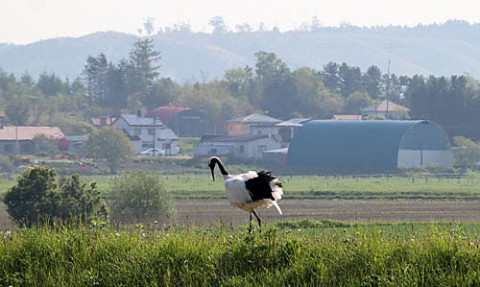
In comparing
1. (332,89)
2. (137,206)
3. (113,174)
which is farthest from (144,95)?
(137,206)

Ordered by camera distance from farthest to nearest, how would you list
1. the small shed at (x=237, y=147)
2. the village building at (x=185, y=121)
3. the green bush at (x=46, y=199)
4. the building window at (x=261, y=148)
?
the village building at (x=185, y=121) < the building window at (x=261, y=148) < the small shed at (x=237, y=147) < the green bush at (x=46, y=199)

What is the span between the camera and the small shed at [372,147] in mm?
96812

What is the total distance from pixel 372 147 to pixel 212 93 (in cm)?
6483

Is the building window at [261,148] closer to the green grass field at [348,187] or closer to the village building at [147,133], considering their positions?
the village building at [147,133]

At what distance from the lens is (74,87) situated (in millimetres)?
186750

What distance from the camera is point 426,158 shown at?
10019 centimetres

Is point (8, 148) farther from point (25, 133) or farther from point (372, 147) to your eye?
point (372, 147)

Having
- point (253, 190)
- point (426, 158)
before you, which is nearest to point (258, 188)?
point (253, 190)

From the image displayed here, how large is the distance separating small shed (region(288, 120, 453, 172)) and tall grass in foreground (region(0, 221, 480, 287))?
3208 inches

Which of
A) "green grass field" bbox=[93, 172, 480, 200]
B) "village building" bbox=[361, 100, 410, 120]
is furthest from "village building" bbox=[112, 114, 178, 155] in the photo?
"green grass field" bbox=[93, 172, 480, 200]

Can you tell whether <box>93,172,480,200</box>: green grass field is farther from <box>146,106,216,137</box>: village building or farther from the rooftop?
<box>146,106,216,137</box>: village building

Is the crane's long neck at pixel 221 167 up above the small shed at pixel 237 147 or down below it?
above

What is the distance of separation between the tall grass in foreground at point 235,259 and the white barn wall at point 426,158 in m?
82.7

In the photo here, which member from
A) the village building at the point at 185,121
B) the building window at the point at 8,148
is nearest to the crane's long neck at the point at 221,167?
the building window at the point at 8,148
